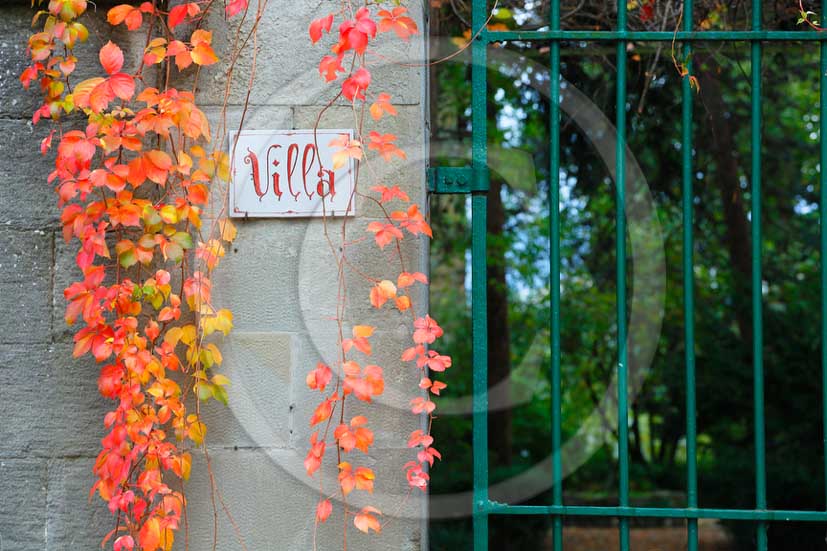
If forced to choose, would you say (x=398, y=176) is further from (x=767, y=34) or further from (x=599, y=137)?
(x=599, y=137)

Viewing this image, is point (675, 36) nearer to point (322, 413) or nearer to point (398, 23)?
point (398, 23)

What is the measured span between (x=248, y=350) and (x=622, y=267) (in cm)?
103

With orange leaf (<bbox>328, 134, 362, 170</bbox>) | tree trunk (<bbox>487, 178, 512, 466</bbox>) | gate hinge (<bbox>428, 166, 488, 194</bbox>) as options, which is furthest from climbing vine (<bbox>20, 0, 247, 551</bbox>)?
tree trunk (<bbox>487, 178, 512, 466</bbox>)

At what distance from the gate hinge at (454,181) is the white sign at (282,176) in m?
0.26

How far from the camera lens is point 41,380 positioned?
212 centimetres

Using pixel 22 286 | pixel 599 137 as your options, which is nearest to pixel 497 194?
pixel 599 137

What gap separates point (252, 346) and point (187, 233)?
342 mm

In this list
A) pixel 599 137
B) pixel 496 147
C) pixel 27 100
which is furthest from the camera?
pixel 496 147

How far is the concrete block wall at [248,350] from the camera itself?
2084 mm

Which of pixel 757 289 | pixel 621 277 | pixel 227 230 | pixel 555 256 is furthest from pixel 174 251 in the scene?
pixel 757 289

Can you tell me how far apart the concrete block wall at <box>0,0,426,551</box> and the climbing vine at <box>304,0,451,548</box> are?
32 millimetres

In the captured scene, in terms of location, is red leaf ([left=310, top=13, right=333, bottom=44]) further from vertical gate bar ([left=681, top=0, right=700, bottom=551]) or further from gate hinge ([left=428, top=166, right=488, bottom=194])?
vertical gate bar ([left=681, top=0, right=700, bottom=551])

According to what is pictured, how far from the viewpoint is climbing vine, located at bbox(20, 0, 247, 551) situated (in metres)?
1.98

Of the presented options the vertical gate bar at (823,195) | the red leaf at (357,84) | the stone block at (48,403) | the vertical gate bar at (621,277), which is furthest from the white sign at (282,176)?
the vertical gate bar at (823,195)
